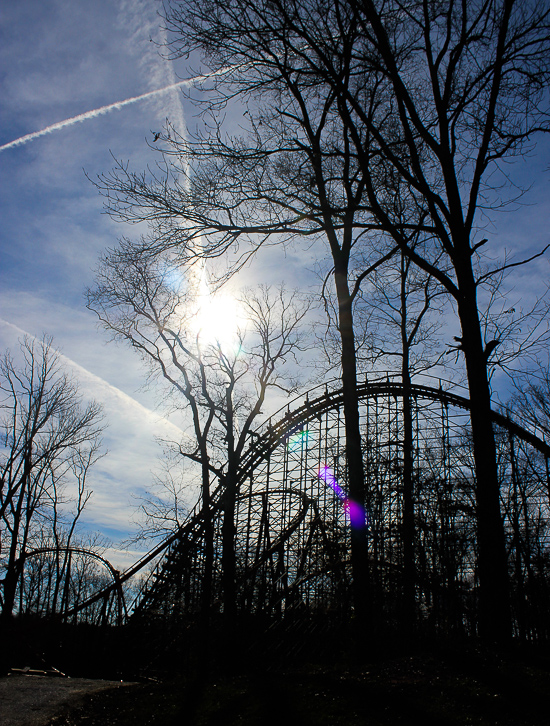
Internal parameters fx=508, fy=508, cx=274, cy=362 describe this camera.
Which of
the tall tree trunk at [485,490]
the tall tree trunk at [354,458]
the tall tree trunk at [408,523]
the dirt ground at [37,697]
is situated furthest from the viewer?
the tall tree trunk at [408,523]

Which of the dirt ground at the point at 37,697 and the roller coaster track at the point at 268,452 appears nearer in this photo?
the dirt ground at the point at 37,697

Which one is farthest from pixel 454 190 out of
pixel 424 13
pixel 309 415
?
pixel 309 415

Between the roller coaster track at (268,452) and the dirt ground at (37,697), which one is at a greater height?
the roller coaster track at (268,452)

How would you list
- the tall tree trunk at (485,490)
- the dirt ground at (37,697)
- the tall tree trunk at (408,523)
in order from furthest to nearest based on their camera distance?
the tall tree trunk at (408,523) → the tall tree trunk at (485,490) → the dirt ground at (37,697)

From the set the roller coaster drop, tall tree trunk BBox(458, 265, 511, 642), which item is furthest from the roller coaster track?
tall tree trunk BBox(458, 265, 511, 642)

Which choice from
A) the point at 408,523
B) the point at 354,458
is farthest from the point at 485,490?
the point at 408,523

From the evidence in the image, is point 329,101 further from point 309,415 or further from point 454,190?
point 309,415

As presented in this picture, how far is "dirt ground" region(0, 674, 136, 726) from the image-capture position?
16.7 feet

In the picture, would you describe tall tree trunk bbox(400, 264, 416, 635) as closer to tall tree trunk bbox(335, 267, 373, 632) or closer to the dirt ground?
tall tree trunk bbox(335, 267, 373, 632)

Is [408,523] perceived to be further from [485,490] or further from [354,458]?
[485,490]

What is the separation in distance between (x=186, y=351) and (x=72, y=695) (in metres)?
9.37

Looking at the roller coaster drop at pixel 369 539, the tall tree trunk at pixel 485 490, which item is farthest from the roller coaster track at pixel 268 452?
the tall tree trunk at pixel 485 490

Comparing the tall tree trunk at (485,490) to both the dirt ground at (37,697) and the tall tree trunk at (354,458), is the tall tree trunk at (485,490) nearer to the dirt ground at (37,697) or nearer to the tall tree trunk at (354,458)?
the tall tree trunk at (354,458)

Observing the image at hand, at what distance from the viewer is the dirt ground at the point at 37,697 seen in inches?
201
